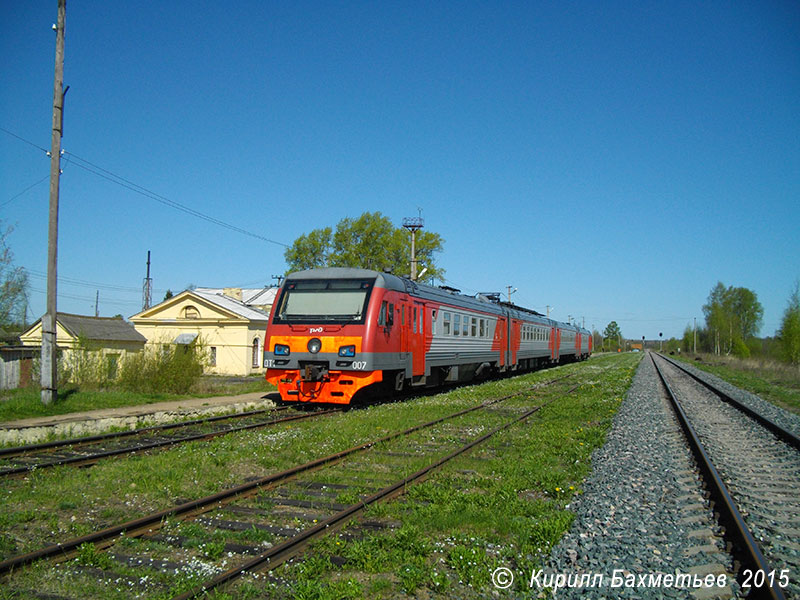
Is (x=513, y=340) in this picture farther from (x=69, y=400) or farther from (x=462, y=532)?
(x=462, y=532)

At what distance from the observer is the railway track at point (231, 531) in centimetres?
432

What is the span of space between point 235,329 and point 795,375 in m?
33.2

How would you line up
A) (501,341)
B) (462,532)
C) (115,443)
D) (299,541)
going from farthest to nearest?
(501,341) → (115,443) → (462,532) → (299,541)

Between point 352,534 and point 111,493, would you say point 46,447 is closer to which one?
point 111,493

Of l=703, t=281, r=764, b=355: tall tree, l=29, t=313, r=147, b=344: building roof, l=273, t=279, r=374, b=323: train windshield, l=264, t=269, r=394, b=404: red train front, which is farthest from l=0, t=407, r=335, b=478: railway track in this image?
l=703, t=281, r=764, b=355: tall tree

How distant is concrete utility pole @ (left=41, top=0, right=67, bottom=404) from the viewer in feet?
45.5

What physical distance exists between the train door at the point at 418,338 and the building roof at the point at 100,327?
64.8 feet

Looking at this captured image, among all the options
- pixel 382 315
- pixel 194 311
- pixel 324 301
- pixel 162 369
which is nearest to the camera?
pixel 382 315

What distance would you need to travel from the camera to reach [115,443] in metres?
9.91

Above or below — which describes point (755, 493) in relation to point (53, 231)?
below

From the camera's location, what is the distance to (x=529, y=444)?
9773mm

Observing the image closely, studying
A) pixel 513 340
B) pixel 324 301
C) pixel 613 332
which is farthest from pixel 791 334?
pixel 613 332

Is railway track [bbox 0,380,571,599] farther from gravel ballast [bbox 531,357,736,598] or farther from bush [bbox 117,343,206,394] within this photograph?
bush [bbox 117,343,206,394]

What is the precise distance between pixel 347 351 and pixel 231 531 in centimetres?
781
